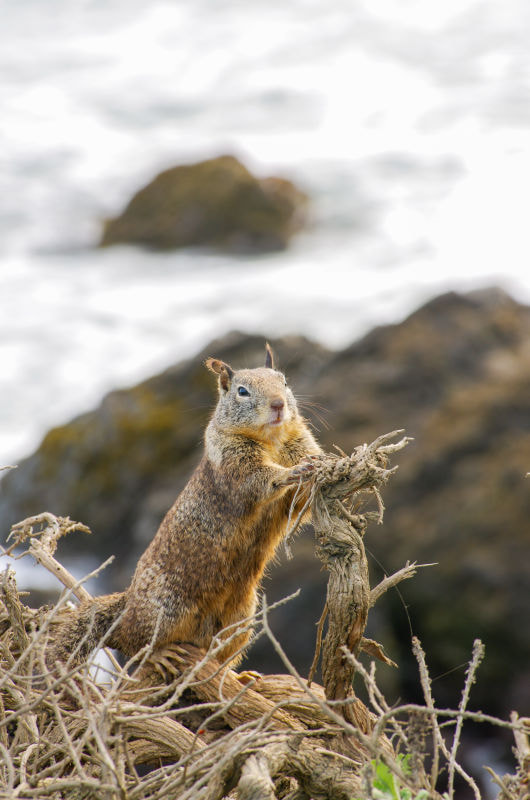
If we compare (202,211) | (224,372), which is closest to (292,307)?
(202,211)

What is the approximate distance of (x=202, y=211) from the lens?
21562mm

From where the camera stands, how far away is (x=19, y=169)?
2630 cm

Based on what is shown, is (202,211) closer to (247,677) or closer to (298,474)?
(247,677)

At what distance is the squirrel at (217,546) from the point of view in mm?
4727

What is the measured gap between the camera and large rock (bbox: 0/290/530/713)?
29.8ft

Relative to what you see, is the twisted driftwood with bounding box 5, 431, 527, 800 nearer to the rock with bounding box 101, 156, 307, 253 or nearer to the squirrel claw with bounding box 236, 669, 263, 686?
the squirrel claw with bounding box 236, 669, 263, 686

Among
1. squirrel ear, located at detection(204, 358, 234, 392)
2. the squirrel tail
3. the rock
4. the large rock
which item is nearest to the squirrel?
the squirrel tail

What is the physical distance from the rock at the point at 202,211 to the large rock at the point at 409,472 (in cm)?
932

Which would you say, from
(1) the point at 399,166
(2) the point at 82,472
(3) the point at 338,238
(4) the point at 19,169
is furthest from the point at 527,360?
(4) the point at 19,169

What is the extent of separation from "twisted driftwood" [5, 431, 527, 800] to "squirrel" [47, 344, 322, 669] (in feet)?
0.55

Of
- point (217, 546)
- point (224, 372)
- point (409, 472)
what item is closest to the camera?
point (217, 546)

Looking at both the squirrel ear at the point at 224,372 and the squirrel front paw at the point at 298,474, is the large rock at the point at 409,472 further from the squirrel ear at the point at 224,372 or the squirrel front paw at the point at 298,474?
the squirrel front paw at the point at 298,474

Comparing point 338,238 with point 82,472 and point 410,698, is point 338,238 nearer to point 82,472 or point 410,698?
point 82,472

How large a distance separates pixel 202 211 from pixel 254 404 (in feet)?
56.2
